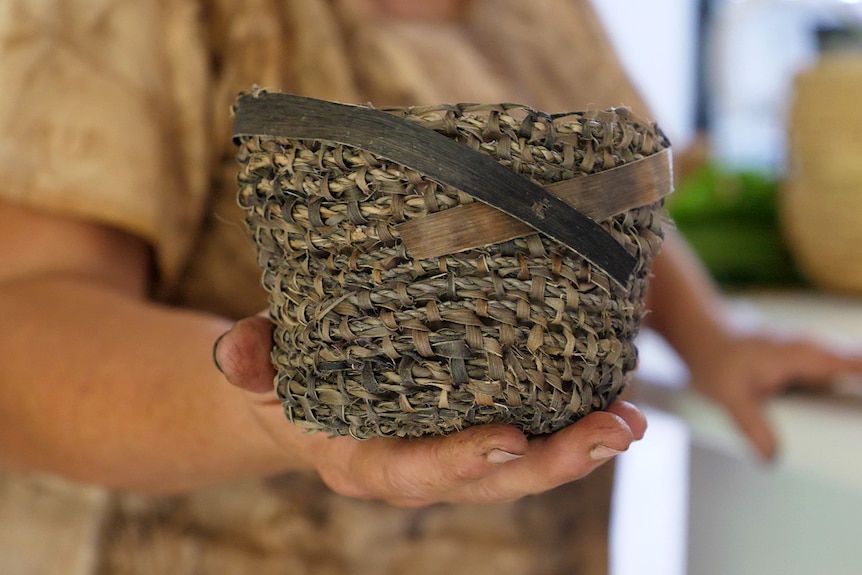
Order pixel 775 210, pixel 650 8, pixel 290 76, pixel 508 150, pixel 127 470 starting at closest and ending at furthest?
1. pixel 508 150
2. pixel 127 470
3. pixel 290 76
4. pixel 775 210
5. pixel 650 8

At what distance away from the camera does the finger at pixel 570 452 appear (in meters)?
0.31

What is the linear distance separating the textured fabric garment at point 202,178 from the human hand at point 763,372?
0.53 ft

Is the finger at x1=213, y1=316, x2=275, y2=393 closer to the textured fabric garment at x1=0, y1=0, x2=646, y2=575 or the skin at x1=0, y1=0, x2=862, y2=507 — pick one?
the skin at x1=0, y1=0, x2=862, y2=507

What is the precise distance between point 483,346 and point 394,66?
364 mm

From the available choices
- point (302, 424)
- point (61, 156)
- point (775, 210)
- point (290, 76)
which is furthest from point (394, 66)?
point (775, 210)

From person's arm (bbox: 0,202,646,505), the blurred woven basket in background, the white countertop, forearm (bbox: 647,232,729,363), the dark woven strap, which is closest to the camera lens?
the dark woven strap

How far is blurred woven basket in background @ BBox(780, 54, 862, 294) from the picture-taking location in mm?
946

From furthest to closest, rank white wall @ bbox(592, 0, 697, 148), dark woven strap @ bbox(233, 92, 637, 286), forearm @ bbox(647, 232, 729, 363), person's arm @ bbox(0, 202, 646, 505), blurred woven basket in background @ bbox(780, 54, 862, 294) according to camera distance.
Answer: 1. white wall @ bbox(592, 0, 697, 148)
2. blurred woven basket in background @ bbox(780, 54, 862, 294)
3. forearm @ bbox(647, 232, 729, 363)
4. person's arm @ bbox(0, 202, 646, 505)
5. dark woven strap @ bbox(233, 92, 637, 286)

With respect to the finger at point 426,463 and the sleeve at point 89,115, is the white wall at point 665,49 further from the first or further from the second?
the finger at point 426,463

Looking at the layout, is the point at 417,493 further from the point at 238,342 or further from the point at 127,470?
the point at 127,470

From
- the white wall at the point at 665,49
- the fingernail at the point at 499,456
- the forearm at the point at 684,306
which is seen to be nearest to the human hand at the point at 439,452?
the fingernail at the point at 499,456

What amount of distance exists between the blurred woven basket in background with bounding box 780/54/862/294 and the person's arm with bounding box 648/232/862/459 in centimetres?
25

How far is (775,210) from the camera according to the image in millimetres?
1165

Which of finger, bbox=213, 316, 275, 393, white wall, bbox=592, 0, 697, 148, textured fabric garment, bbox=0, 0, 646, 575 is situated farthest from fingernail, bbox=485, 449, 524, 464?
white wall, bbox=592, 0, 697, 148
